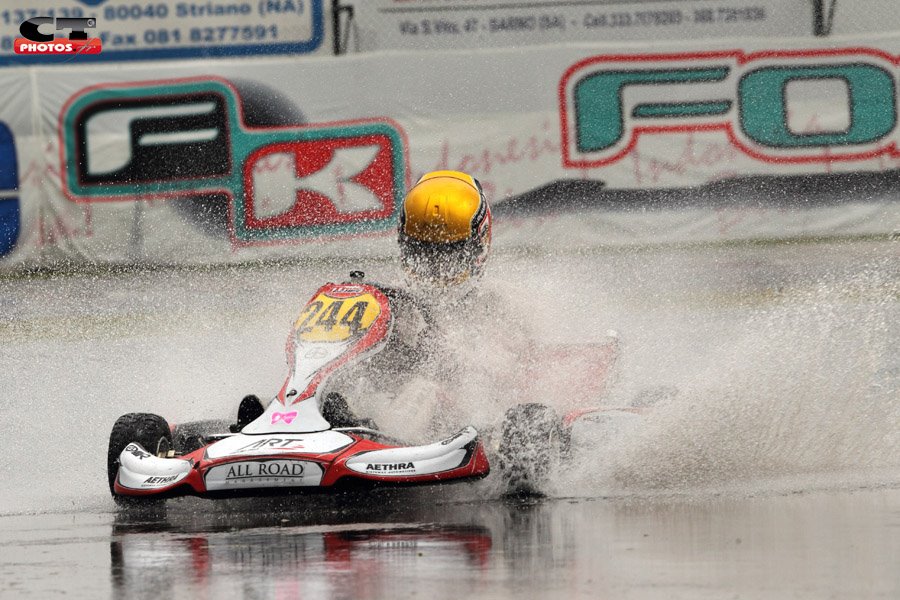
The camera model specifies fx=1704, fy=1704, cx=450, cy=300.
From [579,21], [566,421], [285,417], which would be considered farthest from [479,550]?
[579,21]

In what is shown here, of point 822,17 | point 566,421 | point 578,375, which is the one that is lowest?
point 566,421

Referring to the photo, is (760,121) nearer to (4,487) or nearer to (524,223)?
(524,223)

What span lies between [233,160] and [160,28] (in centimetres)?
228

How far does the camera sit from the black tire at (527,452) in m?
6.79

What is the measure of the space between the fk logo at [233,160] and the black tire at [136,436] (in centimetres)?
982

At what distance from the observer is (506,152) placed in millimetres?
17344

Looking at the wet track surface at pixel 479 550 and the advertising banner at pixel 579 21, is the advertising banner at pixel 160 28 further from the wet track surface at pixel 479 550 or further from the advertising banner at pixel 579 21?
the wet track surface at pixel 479 550

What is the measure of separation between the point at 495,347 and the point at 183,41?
460 inches

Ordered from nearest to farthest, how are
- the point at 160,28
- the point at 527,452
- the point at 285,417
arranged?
the point at 527,452 → the point at 285,417 → the point at 160,28

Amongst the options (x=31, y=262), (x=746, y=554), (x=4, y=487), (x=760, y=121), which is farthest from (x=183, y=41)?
(x=746, y=554)

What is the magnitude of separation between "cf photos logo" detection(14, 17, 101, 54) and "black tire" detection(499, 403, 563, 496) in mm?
13181

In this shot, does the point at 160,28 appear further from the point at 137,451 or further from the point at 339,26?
the point at 137,451

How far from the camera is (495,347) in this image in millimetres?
7914

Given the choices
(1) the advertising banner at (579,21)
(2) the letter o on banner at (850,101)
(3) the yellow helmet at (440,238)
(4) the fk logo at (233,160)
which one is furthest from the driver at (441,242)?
(1) the advertising banner at (579,21)
